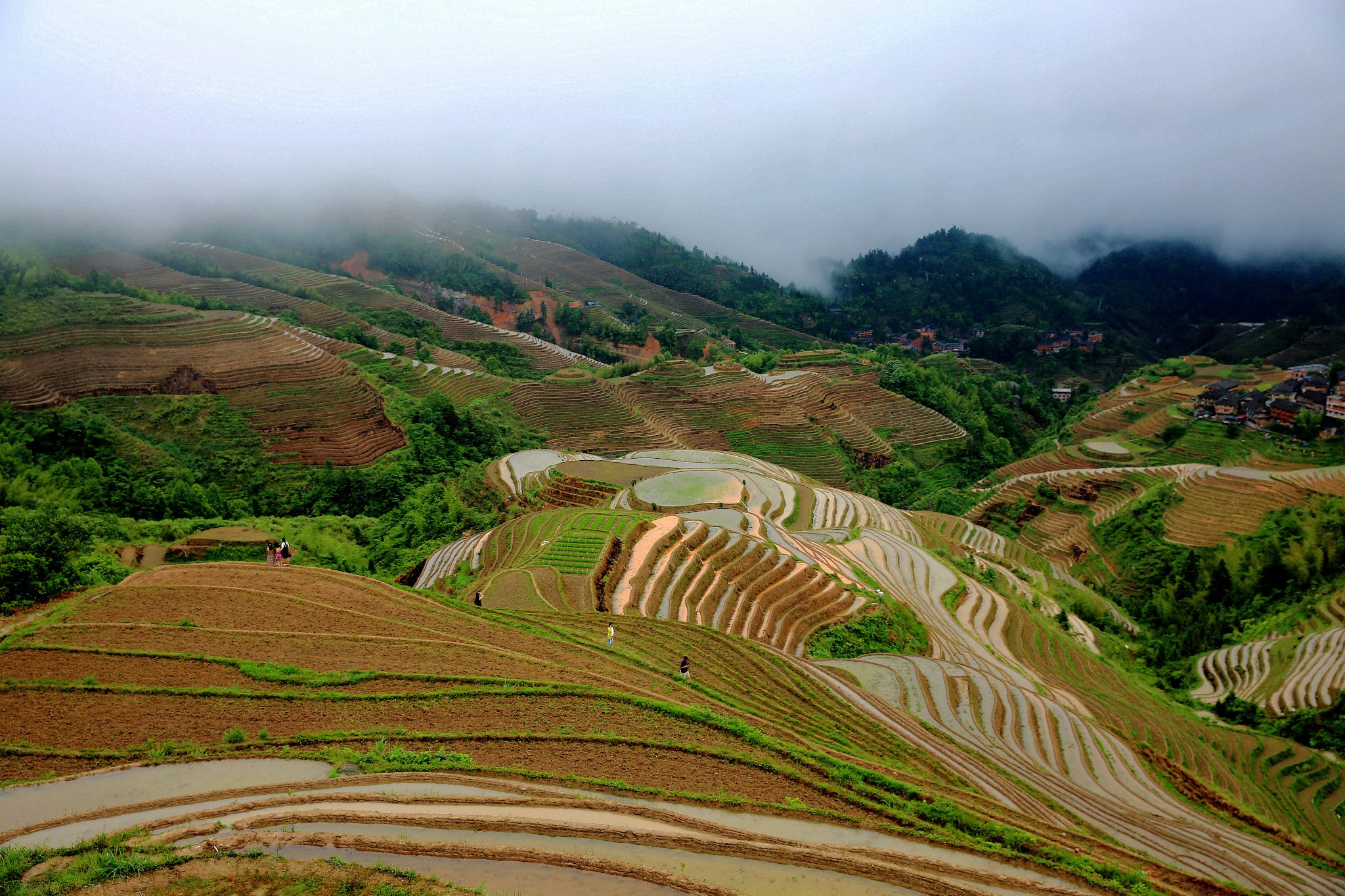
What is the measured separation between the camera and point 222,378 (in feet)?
103

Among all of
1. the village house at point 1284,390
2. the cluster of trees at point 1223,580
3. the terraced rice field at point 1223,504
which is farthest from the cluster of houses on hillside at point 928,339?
the cluster of trees at point 1223,580

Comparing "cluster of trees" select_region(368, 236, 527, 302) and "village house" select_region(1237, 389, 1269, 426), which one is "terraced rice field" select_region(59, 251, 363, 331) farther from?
"village house" select_region(1237, 389, 1269, 426)

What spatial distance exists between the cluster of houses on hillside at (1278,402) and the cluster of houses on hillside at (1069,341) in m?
31.5

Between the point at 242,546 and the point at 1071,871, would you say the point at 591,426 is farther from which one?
the point at 1071,871

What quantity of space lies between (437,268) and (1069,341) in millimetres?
78014

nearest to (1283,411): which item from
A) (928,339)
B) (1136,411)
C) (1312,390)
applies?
(1312,390)

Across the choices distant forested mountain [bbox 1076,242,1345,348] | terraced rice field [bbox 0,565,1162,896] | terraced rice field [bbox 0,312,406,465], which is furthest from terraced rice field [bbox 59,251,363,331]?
distant forested mountain [bbox 1076,242,1345,348]

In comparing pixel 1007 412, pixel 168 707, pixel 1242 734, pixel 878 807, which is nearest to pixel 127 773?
pixel 168 707

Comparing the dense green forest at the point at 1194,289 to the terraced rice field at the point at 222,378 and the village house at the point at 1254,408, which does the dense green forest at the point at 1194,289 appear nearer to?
the village house at the point at 1254,408

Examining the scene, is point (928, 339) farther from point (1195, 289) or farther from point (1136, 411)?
point (1195, 289)

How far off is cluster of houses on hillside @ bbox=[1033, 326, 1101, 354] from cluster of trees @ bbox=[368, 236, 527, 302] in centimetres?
6406

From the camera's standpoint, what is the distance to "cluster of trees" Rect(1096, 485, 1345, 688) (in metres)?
21.8

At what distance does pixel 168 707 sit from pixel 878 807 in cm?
1111

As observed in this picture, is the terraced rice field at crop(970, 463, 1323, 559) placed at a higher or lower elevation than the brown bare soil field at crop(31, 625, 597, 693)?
higher
